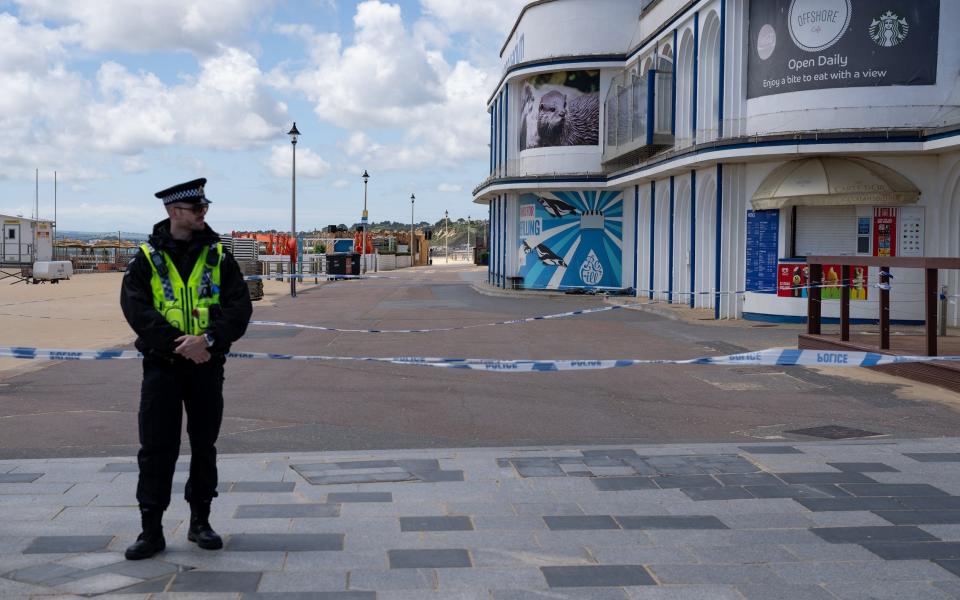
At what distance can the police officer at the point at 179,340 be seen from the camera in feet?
15.8

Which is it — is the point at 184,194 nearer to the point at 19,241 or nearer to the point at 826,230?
the point at 826,230

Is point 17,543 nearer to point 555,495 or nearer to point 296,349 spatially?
point 555,495

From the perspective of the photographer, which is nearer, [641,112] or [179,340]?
Result: [179,340]

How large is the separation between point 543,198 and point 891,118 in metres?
15.3

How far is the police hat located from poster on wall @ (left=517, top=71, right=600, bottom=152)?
2725 centimetres

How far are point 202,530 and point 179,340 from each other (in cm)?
103

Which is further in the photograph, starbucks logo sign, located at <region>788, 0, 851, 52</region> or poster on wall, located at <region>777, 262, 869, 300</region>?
poster on wall, located at <region>777, 262, 869, 300</region>

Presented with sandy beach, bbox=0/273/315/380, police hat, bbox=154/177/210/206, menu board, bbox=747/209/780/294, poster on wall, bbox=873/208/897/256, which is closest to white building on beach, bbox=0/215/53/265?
sandy beach, bbox=0/273/315/380

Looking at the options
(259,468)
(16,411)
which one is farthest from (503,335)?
(259,468)

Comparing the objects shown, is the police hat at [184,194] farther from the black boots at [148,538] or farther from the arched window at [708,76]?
the arched window at [708,76]

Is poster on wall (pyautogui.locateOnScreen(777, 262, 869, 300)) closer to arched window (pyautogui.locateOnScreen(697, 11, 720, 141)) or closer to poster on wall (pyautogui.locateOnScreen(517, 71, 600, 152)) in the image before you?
arched window (pyautogui.locateOnScreen(697, 11, 720, 141))

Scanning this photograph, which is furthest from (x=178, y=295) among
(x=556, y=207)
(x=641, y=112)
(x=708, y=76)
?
(x=556, y=207)

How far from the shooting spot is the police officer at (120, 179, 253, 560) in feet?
15.8

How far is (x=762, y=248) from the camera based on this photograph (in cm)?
1998
